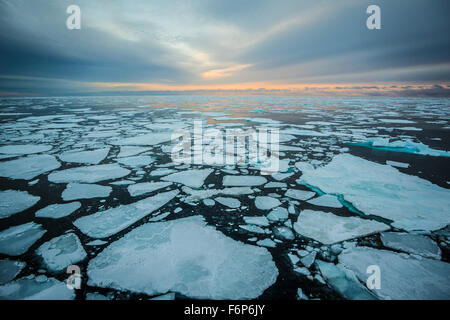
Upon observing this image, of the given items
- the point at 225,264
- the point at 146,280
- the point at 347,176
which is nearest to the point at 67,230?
the point at 146,280

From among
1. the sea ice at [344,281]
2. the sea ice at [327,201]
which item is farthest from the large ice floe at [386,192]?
the sea ice at [344,281]

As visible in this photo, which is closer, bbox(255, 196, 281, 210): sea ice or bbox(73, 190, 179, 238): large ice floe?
bbox(73, 190, 179, 238): large ice floe

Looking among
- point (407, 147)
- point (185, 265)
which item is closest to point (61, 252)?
point (185, 265)

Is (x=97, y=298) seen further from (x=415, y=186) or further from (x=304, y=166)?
(x=415, y=186)

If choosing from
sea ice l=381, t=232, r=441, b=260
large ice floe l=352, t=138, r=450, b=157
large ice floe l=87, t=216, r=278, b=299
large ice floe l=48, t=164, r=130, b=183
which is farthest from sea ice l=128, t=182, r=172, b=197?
large ice floe l=352, t=138, r=450, b=157

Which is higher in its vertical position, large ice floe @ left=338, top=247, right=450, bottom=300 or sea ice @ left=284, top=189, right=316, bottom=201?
sea ice @ left=284, top=189, right=316, bottom=201

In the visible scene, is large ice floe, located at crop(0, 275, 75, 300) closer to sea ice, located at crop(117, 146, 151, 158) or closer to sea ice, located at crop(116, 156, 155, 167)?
sea ice, located at crop(116, 156, 155, 167)
